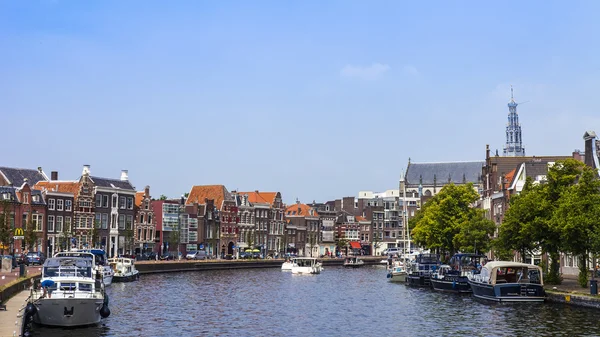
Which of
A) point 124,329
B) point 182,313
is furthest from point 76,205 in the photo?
point 124,329

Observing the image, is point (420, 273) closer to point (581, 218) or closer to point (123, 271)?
point (581, 218)

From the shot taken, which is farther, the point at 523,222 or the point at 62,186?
the point at 62,186

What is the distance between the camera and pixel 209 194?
7407 inches

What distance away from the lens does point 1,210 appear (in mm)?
123625

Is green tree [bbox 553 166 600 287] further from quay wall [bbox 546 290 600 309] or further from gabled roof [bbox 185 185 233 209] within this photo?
gabled roof [bbox 185 185 233 209]

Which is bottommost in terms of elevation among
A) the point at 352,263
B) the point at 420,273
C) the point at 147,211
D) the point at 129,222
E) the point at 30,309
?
the point at 352,263

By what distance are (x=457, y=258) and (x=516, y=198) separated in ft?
31.6

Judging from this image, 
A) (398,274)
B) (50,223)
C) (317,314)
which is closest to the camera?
(317,314)

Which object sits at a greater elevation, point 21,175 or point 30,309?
point 21,175

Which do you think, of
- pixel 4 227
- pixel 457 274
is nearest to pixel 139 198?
pixel 4 227

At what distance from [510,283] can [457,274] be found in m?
→ 15.4

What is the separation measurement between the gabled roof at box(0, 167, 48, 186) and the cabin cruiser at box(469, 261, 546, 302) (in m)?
83.8

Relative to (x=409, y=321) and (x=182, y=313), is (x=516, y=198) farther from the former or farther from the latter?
(x=182, y=313)

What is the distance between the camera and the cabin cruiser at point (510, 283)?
70.2 meters
